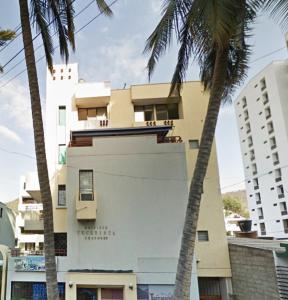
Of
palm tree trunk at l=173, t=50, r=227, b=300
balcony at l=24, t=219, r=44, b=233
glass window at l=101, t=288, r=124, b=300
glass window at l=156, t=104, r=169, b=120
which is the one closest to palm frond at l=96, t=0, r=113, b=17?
palm tree trunk at l=173, t=50, r=227, b=300

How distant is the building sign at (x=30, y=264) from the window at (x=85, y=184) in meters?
3.75

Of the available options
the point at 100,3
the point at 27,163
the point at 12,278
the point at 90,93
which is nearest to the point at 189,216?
the point at 100,3

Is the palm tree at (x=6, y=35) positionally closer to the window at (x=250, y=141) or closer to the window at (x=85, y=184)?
the window at (x=85, y=184)

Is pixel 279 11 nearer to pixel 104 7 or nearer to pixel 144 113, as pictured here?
pixel 104 7

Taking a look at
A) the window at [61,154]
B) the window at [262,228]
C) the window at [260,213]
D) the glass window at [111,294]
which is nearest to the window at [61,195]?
the window at [61,154]

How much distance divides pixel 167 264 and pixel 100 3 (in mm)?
11281

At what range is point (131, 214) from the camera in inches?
591

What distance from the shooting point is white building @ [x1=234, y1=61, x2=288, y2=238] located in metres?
41.9

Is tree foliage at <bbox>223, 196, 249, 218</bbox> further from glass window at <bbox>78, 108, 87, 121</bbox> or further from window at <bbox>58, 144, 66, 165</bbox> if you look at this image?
window at <bbox>58, 144, 66, 165</bbox>

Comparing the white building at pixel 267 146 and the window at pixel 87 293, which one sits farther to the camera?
the white building at pixel 267 146

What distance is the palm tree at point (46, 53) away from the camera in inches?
318

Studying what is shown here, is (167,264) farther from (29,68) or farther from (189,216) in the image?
(29,68)

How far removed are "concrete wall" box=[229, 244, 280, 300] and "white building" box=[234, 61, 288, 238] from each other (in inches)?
1082

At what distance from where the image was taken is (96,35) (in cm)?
1115
